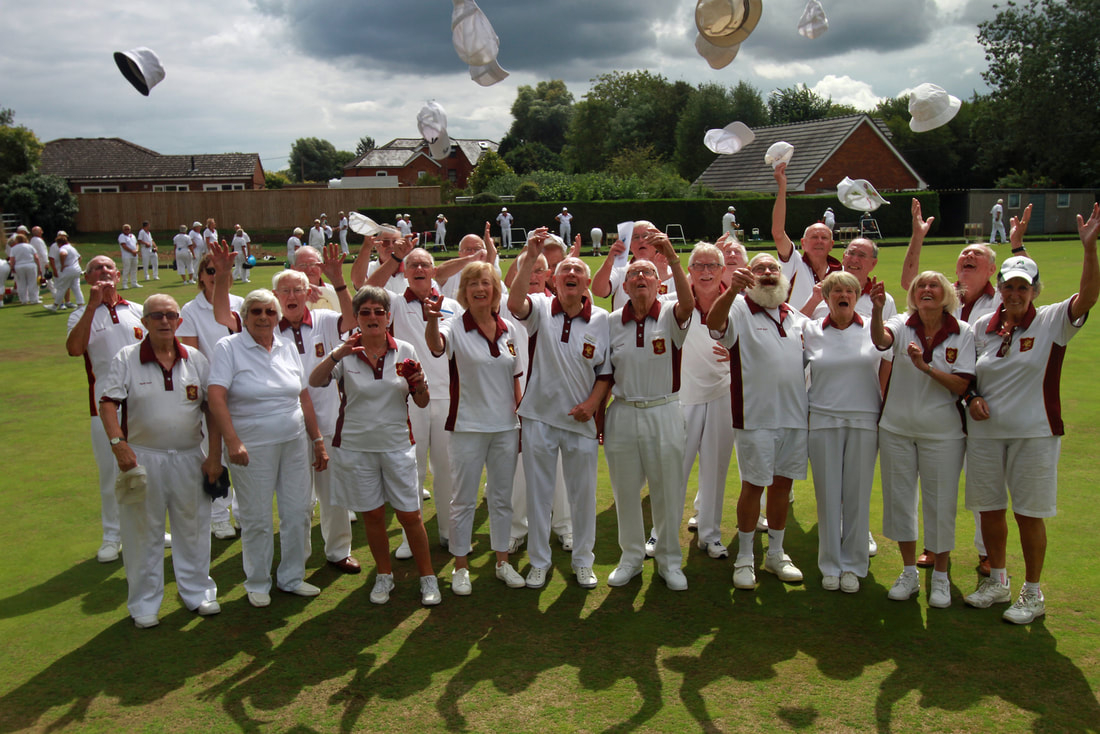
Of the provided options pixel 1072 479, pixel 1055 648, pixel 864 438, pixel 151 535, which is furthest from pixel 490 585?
pixel 1072 479

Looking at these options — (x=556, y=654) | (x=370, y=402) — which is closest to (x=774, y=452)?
(x=556, y=654)

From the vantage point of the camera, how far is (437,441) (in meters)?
5.92

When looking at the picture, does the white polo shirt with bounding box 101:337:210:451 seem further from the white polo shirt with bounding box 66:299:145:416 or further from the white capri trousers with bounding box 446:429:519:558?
the white capri trousers with bounding box 446:429:519:558

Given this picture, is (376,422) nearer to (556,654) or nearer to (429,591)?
(429,591)

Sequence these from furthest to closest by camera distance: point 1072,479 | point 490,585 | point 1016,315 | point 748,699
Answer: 1. point 1072,479
2. point 490,585
3. point 1016,315
4. point 748,699

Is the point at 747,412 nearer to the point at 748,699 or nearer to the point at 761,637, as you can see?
the point at 761,637

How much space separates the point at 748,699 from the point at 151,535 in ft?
11.7

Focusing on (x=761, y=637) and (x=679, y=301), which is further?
(x=679, y=301)

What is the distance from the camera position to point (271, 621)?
503cm

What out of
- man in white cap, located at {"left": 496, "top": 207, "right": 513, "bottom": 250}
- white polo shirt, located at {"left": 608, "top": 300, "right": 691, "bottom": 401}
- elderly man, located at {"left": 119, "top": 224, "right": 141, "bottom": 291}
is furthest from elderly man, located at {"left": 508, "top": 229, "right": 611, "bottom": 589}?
man in white cap, located at {"left": 496, "top": 207, "right": 513, "bottom": 250}

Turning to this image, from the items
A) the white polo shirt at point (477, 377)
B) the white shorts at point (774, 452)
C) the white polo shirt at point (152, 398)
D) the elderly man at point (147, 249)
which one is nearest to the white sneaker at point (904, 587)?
Result: the white shorts at point (774, 452)

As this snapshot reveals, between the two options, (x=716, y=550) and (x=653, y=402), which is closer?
(x=653, y=402)

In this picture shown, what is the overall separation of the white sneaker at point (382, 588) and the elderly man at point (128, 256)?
69.2 ft

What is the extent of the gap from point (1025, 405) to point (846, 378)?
988 millimetres
